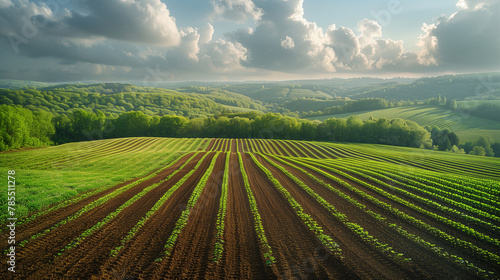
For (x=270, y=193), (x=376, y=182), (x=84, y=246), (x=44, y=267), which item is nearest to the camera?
(x=44, y=267)

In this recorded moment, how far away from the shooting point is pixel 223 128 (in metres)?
97.2

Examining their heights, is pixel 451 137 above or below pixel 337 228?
above

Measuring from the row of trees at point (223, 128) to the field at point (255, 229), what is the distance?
2761 inches

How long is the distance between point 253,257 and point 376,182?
18.5 metres

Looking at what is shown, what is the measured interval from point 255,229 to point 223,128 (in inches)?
3435

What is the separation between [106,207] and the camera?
1398 cm

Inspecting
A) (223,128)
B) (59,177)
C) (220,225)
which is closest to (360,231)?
(220,225)

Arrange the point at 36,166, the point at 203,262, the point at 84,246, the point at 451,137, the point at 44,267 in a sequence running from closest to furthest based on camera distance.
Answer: the point at 44,267 → the point at 203,262 → the point at 84,246 → the point at 36,166 → the point at 451,137

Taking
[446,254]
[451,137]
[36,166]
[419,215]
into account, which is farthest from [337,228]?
[451,137]

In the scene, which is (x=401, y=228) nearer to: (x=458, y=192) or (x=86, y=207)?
(x=458, y=192)

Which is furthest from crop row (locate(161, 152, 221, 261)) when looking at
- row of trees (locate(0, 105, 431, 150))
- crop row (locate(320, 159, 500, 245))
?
row of trees (locate(0, 105, 431, 150))

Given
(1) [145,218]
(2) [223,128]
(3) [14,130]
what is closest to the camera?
(1) [145,218]

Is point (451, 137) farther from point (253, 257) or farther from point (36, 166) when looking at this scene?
point (36, 166)

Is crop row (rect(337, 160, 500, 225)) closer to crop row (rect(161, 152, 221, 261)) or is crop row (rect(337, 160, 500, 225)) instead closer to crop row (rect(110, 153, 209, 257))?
crop row (rect(161, 152, 221, 261))
